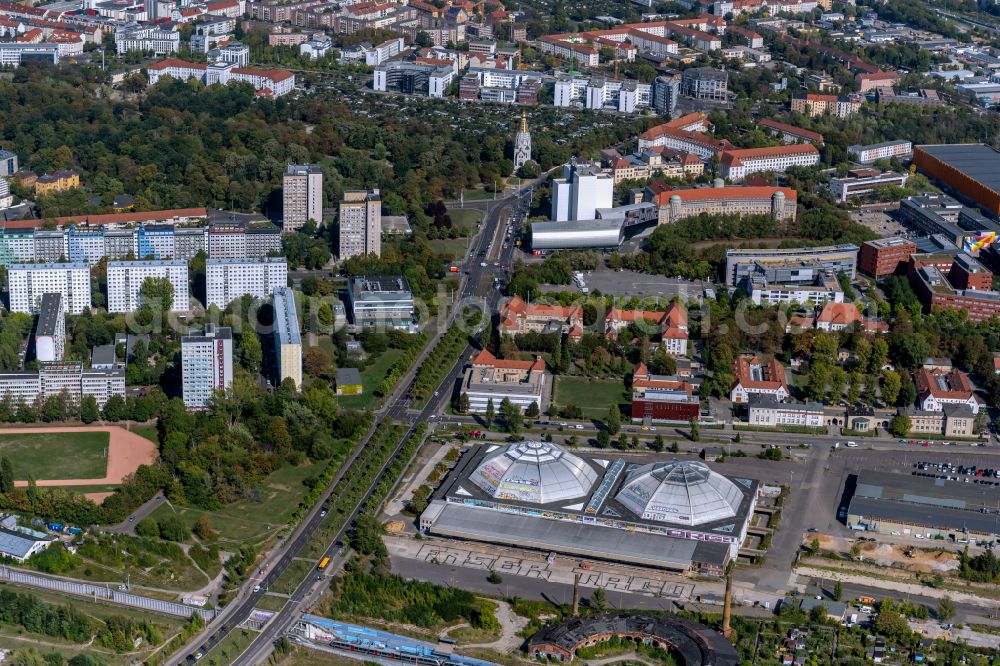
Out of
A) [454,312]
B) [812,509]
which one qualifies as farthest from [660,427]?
[454,312]

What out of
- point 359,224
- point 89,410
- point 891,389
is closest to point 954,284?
point 891,389

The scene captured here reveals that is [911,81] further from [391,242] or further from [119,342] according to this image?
[119,342]

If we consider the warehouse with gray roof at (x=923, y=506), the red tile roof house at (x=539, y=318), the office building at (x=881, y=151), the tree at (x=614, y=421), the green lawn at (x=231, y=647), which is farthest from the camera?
the office building at (x=881, y=151)

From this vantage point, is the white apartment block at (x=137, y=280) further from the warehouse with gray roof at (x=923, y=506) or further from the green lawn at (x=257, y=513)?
the warehouse with gray roof at (x=923, y=506)

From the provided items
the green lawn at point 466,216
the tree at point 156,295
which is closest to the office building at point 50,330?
the tree at point 156,295

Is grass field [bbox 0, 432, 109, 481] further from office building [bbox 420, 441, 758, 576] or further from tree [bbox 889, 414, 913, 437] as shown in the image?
tree [bbox 889, 414, 913, 437]

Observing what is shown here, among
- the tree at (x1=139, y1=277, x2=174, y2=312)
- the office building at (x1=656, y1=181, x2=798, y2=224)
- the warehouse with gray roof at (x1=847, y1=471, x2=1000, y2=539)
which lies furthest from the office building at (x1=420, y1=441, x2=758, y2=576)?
the office building at (x1=656, y1=181, x2=798, y2=224)
